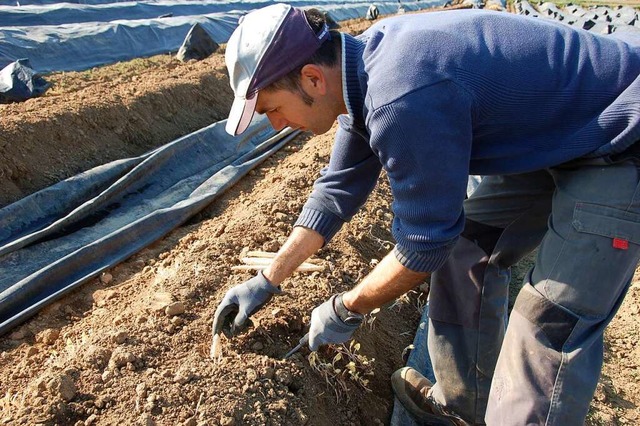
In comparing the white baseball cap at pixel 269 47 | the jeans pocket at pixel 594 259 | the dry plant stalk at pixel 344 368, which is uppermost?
the white baseball cap at pixel 269 47

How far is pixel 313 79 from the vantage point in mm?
1826

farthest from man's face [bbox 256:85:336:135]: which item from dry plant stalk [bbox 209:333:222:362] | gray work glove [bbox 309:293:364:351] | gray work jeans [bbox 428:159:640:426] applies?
dry plant stalk [bbox 209:333:222:362]

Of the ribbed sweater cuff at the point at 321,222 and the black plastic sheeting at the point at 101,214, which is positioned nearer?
the ribbed sweater cuff at the point at 321,222

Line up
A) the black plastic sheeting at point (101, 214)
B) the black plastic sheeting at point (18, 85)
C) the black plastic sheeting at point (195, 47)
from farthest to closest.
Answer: the black plastic sheeting at point (195, 47), the black plastic sheeting at point (18, 85), the black plastic sheeting at point (101, 214)

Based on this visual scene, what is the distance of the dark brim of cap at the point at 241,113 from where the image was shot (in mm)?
1879

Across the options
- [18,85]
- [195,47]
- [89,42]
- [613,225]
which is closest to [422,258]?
[613,225]

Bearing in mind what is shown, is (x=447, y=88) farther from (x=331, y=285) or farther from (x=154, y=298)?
(x=154, y=298)

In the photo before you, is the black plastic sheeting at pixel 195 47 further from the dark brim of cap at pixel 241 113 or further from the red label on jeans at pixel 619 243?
the red label on jeans at pixel 619 243

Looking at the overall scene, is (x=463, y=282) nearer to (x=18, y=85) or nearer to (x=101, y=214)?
(x=101, y=214)

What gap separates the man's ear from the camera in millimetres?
1800

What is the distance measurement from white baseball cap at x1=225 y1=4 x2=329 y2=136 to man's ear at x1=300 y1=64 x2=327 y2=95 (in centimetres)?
3

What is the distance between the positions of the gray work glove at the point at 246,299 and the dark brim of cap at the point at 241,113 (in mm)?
717

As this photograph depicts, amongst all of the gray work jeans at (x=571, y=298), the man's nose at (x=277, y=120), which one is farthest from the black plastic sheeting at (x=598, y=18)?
the man's nose at (x=277, y=120)

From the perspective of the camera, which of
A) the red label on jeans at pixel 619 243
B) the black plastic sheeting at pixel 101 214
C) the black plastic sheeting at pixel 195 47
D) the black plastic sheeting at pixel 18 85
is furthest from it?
the black plastic sheeting at pixel 195 47
